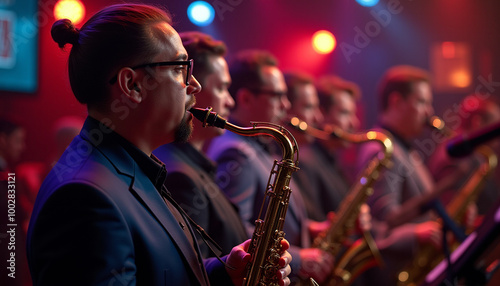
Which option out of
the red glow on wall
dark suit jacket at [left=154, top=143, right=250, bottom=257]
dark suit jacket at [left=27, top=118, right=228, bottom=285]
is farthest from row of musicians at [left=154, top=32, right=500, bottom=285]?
the red glow on wall

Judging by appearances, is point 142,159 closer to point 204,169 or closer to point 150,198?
point 150,198

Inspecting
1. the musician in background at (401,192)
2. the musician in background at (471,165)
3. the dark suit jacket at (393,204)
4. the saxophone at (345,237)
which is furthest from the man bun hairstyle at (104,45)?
the musician in background at (471,165)

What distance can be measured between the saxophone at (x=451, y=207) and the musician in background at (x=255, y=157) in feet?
4.07

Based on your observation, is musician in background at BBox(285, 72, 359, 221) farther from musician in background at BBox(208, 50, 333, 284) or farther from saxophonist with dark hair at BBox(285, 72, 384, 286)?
musician in background at BBox(208, 50, 333, 284)

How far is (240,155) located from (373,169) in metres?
1.53

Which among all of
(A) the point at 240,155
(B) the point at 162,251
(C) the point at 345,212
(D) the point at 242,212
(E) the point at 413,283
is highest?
(B) the point at 162,251

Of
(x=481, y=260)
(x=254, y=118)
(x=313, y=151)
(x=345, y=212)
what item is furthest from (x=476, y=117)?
(x=481, y=260)

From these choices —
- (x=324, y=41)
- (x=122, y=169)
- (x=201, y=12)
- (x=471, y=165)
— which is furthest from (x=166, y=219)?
(x=324, y=41)

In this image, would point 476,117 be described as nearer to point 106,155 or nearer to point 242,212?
point 242,212

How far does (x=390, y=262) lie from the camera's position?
4363 mm

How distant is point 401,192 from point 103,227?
353 cm

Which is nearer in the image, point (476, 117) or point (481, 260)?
point (481, 260)

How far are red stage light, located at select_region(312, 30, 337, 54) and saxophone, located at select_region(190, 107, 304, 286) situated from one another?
5649 millimetres

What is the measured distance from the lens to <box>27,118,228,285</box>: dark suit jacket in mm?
1326
